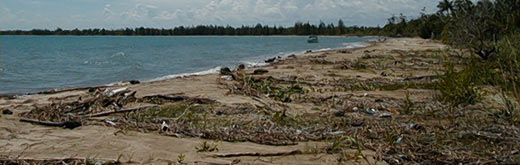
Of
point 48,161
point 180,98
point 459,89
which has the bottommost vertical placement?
point 180,98

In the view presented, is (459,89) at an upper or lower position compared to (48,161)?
upper

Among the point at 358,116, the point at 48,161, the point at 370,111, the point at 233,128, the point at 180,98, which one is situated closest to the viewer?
the point at 48,161

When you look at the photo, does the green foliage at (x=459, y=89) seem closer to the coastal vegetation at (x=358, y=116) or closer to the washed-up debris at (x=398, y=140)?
the coastal vegetation at (x=358, y=116)

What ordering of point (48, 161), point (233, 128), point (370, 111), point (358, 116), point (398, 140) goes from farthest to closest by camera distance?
point (370, 111)
point (358, 116)
point (233, 128)
point (398, 140)
point (48, 161)

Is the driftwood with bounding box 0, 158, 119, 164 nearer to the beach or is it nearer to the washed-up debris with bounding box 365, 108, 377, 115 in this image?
the beach

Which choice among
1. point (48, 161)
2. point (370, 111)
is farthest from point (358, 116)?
point (48, 161)

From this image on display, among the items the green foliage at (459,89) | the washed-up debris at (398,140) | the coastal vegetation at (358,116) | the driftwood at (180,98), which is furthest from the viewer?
the driftwood at (180,98)

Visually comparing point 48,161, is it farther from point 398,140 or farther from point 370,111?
point 370,111

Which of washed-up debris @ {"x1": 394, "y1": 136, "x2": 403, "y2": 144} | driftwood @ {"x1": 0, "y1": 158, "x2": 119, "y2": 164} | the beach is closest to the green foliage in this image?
the beach

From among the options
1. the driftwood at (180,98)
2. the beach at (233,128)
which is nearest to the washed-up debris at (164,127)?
the beach at (233,128)

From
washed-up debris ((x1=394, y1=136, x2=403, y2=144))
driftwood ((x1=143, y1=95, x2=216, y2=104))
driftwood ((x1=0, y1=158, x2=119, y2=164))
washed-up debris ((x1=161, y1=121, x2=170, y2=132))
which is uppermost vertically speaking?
washed-up debris ((x1=394, y1=136, x2=403, y2=144))

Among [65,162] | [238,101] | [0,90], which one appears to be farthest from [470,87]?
[0,90]

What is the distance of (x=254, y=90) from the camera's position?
356 inches

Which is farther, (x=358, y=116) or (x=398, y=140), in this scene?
(x=358, y=116)
